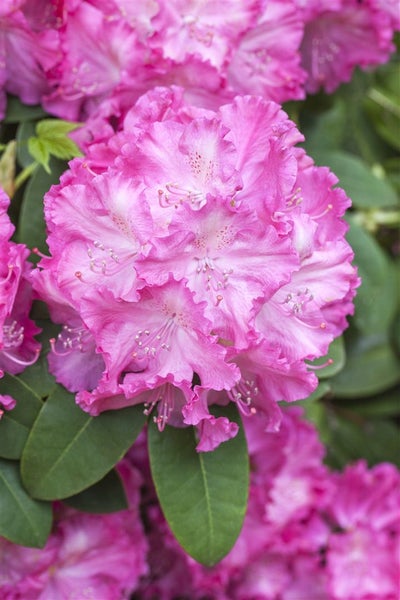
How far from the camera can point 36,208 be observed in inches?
46.8

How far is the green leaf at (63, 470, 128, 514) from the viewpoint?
1196mm

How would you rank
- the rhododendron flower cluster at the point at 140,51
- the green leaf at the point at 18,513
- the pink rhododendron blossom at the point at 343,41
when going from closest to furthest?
the green leaf at the point at 18,513
the rhododendron flower cluster at the point at 140,51
the pink rhododendron blossom at the point at 343,41

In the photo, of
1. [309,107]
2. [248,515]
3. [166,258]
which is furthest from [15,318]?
[309,107]

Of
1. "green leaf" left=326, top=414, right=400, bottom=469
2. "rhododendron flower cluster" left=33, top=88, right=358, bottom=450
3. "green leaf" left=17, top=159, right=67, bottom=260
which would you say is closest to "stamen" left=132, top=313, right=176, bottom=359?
"rhododendron flower cluster" left=33, top=88, right=358, bottom=450

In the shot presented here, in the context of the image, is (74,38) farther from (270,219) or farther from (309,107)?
(309,107)

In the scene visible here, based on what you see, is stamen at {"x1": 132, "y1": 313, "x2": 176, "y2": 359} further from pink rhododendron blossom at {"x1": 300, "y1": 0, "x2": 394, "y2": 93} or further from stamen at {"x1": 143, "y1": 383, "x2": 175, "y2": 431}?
pink rhododendron blossom at {"x1": 300, "y1": 0, "x2": 394, "y2": 93}

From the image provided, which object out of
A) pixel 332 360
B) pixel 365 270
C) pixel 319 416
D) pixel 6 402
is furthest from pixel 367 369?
pixel 6 402

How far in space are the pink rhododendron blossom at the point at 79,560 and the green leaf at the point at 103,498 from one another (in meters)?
0.07

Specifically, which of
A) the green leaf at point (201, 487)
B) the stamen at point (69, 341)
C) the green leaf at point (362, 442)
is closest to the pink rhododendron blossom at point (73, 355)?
the stamen at point (69, 341)

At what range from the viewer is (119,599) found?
130cm

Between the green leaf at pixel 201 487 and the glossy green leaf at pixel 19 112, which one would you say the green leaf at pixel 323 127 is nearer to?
the glossy green leaf at pixel 19 112

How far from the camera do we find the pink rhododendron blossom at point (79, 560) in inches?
47.6

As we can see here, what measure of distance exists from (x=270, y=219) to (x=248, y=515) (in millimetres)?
672

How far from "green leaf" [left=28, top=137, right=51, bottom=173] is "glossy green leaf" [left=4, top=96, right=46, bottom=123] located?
148 mm
